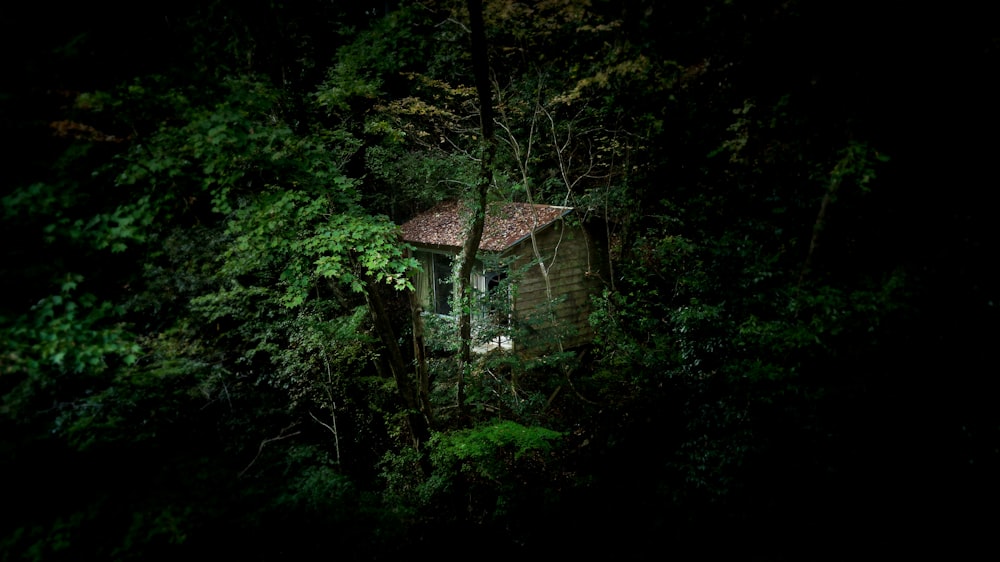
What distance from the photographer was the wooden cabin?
8609 millimetres

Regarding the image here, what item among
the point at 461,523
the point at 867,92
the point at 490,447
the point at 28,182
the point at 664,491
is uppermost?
the point at 867,92

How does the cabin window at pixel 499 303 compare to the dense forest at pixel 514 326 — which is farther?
the cabin window at pixel 499 303

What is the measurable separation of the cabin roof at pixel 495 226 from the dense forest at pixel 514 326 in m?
2.41

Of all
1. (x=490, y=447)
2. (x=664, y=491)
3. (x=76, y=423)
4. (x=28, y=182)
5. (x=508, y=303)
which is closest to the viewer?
(x=28, y=182)

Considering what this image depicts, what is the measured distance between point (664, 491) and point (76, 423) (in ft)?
19.0

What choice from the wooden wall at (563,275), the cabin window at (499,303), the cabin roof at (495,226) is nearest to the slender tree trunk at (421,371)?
the cabin window at (499,303)

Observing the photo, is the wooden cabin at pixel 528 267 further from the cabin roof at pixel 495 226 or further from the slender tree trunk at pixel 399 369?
the slender tree trunk at pixel 399 369

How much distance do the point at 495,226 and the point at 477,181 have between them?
373 cm

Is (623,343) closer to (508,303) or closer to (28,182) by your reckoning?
(508,303)

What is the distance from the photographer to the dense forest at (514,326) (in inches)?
138

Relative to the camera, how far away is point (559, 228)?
10281 mm

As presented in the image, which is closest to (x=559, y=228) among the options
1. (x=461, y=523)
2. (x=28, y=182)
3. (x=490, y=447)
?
(x=490, y=447)

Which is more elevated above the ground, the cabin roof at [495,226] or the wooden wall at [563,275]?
the cabin roof at [495,226]

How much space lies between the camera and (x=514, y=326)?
8086 mm
